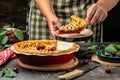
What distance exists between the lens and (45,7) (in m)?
3.31

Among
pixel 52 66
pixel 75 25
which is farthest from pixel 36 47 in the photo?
pixel 75 25

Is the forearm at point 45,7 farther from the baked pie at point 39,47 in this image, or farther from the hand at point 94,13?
the baked pie at point 39,47

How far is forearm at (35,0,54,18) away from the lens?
Result: 127 inches

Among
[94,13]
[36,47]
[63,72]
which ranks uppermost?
[94,13]

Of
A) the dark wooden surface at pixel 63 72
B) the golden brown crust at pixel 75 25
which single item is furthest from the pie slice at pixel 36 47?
the golden brown crust at pixel 75 25

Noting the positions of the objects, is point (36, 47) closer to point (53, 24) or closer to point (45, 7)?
point (53, 24)

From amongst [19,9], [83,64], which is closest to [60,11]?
[83,64]

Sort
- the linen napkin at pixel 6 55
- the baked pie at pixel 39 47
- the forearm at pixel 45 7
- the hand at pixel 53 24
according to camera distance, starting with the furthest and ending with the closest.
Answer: the forearm at pixel 45 7
the hand at pixel 53 24
the linen napkin at pixel 6 55
the baked pie at pixel 39 47

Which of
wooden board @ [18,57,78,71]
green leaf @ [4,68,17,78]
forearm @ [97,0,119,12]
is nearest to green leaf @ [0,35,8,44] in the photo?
wooden board @ [18,57,78,71]

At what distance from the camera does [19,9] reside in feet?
18.7

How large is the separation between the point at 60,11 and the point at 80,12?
0.17 m

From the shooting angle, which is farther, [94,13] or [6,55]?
[94,13]

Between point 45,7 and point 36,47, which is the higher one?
point 45,7

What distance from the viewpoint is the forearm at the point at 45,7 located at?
3.24 m
